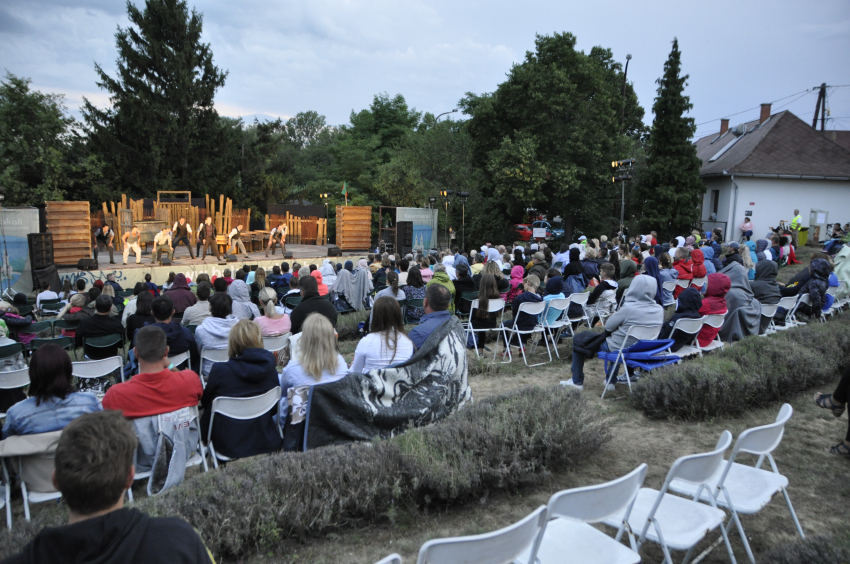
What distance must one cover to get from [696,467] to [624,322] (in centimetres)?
315

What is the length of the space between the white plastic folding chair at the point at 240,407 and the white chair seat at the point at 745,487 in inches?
94.5

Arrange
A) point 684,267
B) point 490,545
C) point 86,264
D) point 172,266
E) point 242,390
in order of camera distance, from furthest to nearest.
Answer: point 172,266, point 86,264, point 684,267, point 242,390, point 490,545

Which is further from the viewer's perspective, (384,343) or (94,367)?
(94,367)

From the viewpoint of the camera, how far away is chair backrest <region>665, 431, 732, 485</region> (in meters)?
2.39

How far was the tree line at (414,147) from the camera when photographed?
24141 mm

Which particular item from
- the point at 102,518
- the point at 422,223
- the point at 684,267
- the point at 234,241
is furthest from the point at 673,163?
the point at 102,518

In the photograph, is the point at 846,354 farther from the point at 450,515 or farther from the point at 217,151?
the point at 217,151

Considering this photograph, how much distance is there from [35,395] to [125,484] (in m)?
2.21

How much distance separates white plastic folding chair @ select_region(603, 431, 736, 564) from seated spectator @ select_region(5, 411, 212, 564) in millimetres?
1789

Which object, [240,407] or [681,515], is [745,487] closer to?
[681,515]

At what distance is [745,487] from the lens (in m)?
2.91

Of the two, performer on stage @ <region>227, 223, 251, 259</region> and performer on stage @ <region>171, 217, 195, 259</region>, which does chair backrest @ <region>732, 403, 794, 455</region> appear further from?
performer on stage @ <region>227, 223, 251, 259</region>

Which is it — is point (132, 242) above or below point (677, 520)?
above

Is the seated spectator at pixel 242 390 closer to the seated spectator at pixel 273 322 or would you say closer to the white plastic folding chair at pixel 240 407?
the white plastic folding chair at pixel 240 407
